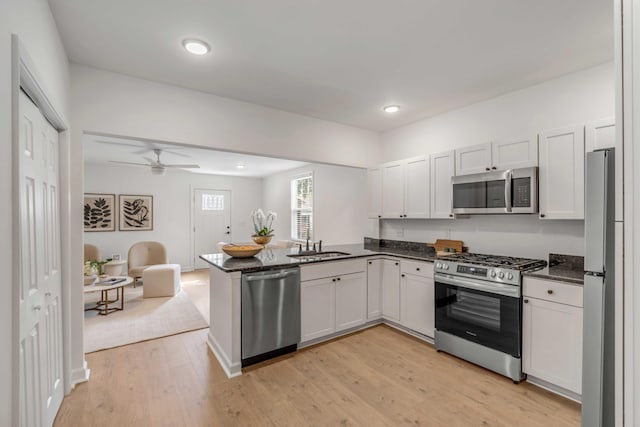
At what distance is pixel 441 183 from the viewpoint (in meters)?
3.37

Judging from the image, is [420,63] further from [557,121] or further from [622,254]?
[622,254]

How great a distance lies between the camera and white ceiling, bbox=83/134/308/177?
181 inches

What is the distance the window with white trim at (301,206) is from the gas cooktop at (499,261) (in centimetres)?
361

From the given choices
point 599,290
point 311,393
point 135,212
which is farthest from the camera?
point 135,212

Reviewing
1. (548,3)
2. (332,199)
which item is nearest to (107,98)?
(548,3)

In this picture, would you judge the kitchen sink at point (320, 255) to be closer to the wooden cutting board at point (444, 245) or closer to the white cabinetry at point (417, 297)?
the white cabinetry at point (417, 297)

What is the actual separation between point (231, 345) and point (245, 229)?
614 cm

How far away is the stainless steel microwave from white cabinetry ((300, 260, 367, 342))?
135cm

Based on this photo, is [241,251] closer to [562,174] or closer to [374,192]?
[374,192]

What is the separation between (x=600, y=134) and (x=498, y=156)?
742 mm

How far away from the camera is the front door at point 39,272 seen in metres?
1.44

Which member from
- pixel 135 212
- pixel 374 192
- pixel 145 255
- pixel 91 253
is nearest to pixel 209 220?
pixel 135 212

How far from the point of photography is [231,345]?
262 centimetres

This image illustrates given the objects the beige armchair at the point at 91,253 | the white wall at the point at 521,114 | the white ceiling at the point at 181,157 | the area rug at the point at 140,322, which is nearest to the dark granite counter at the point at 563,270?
the white wall at the point at 521,114
